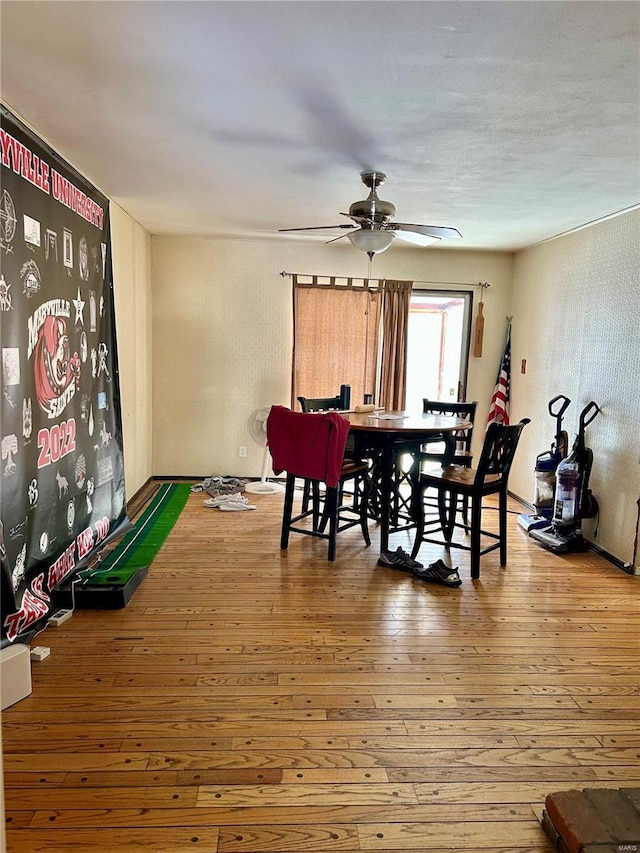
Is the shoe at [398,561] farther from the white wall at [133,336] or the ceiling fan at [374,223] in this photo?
the white wall at [133,336]

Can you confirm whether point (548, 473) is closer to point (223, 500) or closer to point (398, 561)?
point (398, 561)

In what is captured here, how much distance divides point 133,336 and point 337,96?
9.98 feet

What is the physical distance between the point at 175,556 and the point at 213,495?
1.53m

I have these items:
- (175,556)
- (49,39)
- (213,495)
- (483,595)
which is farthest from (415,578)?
(49,39)

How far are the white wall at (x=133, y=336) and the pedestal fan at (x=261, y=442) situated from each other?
3.22 ft

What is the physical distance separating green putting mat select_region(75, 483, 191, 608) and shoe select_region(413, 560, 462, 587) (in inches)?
64.7

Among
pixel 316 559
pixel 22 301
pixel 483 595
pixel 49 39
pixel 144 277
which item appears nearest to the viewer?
pixel 49 39

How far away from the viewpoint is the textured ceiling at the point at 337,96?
1.74 m

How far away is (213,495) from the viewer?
525 cm

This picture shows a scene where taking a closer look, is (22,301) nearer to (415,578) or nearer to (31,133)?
(31,133)

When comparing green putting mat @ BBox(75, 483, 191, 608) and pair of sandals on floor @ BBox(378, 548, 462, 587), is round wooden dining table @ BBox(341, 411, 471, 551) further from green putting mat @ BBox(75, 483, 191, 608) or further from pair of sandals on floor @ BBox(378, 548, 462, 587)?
green putting mat @ BBox(75, 483, 191, 608)

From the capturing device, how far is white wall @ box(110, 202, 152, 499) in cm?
437

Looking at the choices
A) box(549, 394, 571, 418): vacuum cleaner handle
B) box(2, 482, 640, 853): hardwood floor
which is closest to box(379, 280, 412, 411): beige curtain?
box(549, 394, 571, 418): vacuum cleaner handle

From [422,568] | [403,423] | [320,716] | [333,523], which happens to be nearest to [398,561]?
[422,568]
